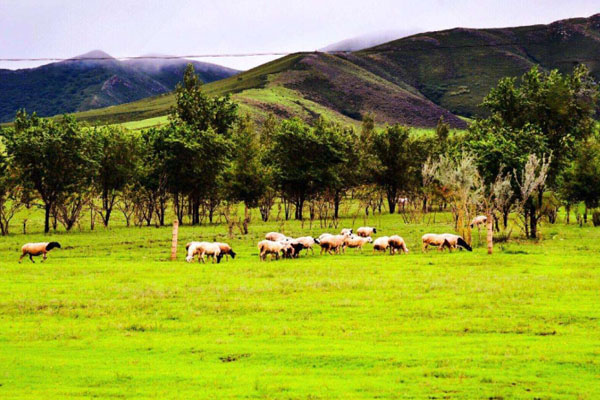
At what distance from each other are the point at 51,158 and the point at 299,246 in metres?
35.8

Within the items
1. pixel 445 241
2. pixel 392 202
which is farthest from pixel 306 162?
pixel 445 241

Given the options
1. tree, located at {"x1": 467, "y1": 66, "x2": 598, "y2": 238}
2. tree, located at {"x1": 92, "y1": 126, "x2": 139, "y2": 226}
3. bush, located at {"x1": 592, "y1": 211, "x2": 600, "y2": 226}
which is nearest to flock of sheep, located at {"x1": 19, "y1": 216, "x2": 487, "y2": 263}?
tree, located at {"x1": 467, "y1": 66, "x2": 598, "y2": 238}

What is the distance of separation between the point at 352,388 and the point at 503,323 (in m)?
8.18

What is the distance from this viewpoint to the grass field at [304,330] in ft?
40.4

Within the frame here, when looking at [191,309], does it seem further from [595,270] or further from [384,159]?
[384,159]

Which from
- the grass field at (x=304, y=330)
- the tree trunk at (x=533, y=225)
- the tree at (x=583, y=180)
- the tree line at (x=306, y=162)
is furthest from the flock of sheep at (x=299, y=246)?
the tree at (x=583, y=180)

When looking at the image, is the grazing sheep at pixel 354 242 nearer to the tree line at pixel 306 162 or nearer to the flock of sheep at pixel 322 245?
the flock of sheep at pixel 322 245

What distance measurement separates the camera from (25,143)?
6238 centimetres

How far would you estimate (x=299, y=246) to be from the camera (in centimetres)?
3931

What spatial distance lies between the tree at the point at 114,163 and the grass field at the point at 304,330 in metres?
40.3

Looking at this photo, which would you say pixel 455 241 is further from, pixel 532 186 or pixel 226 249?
pixel 226 249

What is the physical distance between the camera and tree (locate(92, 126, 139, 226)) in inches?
2901

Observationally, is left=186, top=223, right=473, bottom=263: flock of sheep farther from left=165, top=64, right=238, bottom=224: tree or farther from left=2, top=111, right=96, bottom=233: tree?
left=165, top=64, right=238, bottom=224: tree

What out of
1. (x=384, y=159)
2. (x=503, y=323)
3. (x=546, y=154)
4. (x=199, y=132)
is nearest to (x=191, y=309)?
(x=503, y=323)
